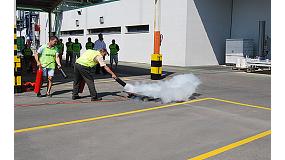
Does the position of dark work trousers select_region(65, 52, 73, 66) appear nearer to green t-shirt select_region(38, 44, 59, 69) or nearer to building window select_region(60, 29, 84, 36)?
green t-shirt select_region(38, 44, 59, 69)

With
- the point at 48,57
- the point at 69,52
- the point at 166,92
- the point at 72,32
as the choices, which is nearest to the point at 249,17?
the point at 69,52

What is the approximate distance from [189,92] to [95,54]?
3.02m

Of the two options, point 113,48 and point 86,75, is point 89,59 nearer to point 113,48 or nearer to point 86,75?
point 86,75

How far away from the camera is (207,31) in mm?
21828

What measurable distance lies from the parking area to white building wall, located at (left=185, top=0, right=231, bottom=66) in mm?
12268

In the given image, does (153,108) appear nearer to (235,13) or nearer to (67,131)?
(67,131)

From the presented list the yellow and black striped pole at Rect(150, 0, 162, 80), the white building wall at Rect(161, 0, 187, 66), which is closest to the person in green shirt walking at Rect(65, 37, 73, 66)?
the white building wall at Rect(161, 0, 187, 66)

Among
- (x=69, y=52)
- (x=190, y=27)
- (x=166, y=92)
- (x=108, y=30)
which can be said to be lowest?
(x=166, y=92)

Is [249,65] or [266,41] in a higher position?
[266,41]

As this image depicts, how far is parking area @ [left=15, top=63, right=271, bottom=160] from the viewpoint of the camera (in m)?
4.52

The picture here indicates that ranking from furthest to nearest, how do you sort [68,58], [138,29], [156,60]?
[138,29], [68,58], [156,60]

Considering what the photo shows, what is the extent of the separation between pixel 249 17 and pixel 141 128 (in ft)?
61.4

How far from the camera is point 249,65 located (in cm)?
1752
